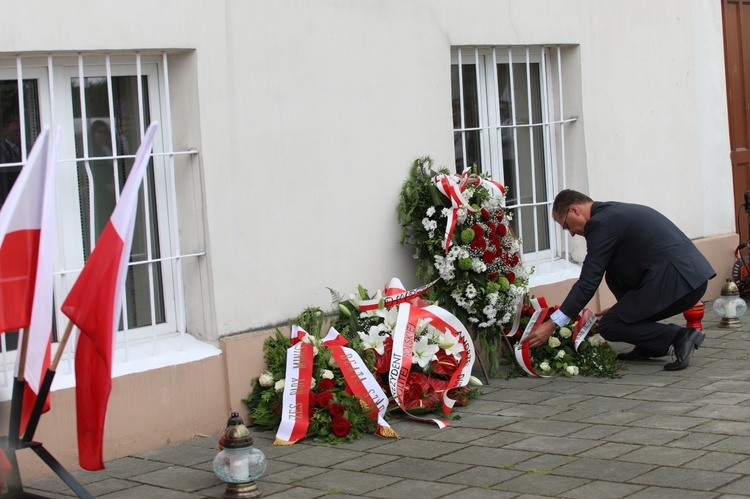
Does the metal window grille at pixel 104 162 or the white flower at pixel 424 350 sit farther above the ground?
the metal window grille at pixel 104 162

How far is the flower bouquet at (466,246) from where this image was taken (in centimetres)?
736

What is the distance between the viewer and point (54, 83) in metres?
6.18

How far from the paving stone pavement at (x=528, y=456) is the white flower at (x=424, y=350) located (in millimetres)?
384

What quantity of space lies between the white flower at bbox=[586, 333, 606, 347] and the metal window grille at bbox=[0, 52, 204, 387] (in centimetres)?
301

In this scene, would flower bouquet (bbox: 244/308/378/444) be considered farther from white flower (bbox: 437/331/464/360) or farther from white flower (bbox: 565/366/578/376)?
white flower (bbox: 565/366/578/376)

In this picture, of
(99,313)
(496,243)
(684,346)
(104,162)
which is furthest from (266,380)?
(684,346)

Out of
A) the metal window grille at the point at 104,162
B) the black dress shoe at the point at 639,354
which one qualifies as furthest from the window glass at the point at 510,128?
the metal window grille at the point at 104,162

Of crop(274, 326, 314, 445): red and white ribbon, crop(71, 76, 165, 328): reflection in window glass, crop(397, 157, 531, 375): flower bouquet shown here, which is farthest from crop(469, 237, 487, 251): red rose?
crop(71, 76, 165, 328): reflection in window glass

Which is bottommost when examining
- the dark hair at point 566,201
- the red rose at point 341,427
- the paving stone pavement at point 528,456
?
the paving stone pavement at point 528,456

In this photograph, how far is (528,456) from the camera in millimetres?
5742

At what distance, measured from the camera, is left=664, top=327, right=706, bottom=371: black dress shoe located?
762 cm

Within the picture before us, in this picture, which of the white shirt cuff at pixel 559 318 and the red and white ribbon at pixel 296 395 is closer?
the red and white ribbon at pixel 296 395

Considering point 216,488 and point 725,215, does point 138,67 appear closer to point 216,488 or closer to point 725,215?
point 216,488

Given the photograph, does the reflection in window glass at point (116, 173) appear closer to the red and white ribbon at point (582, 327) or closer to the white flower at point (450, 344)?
the white flower at point (450, 344)
